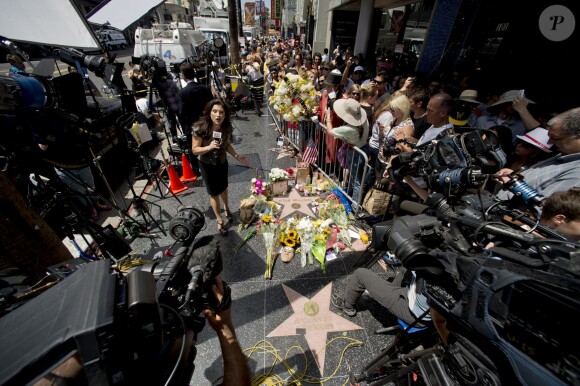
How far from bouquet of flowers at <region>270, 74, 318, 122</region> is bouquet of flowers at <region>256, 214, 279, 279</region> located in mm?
2346

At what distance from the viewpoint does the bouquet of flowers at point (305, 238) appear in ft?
11.3

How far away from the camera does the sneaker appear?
2.78 meters

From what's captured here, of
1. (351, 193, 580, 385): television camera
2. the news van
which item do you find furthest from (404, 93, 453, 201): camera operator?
the news van

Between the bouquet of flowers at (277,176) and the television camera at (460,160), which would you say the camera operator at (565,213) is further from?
the bouquet of flowers at (277,176)

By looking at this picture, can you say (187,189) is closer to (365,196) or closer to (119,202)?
(119,202)

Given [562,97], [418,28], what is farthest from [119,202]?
[418,28]

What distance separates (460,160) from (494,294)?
53.9 inches

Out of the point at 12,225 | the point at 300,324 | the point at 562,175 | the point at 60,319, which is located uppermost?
the point at 60,319

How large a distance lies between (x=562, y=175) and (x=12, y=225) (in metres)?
5.69

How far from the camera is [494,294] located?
858mm

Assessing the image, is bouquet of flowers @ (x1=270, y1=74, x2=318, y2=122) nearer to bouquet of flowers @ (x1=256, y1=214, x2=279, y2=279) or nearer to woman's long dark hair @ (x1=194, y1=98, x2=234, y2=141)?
woman's long dark hair @ (x1=194, y1=98, x2=234, y2=141)

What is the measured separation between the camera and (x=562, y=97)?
4.91 meters

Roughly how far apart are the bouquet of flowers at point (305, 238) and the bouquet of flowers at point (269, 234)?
1.32ft

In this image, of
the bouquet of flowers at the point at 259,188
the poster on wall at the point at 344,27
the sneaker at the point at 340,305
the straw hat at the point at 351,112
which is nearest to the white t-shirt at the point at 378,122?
the straw hat at the point at 351,112
